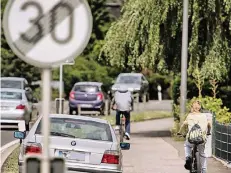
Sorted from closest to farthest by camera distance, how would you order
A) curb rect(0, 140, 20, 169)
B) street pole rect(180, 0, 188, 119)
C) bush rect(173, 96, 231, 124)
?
curb rect(0, 140, 20, 169) < bush rect(173, 96, 231, 124) < street pole rect(180, 0, 188, 119)

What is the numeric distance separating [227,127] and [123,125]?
20.0ft

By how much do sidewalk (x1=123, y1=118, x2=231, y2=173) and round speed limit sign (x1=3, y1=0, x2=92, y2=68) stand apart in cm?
954

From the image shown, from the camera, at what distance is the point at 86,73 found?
54.1 m

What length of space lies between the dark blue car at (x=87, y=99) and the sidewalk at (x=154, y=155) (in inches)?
334

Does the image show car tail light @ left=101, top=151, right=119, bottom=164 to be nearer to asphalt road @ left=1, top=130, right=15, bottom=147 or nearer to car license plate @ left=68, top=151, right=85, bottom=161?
car license plate @ left=68, top=151, right=85, bottom=161

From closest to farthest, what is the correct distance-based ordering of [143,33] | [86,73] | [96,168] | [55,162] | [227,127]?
[55,162], [96,168], [227,127], [143,33], [86,73]

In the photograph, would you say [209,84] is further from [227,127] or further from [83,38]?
[83,38]

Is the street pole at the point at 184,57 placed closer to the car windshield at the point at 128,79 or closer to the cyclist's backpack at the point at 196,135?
the cyclist's backpack at the point at 196,135

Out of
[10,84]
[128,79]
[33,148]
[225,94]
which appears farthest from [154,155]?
[128,79]

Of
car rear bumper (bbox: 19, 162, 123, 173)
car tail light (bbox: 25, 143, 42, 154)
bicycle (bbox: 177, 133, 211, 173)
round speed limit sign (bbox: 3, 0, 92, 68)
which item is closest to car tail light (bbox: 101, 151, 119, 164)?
car rear bumper (bbox: 19, 162, 123, 173)

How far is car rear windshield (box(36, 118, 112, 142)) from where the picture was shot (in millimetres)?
13125

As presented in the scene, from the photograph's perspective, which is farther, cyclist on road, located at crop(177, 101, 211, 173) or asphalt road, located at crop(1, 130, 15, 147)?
→ asphalt road, located at crop(1, 130, 15, 147)

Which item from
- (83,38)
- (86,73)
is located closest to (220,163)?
(83,38)

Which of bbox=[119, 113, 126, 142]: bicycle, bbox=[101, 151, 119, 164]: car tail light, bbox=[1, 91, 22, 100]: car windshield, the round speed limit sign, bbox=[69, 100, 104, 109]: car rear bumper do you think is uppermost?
the round speed limit sign
